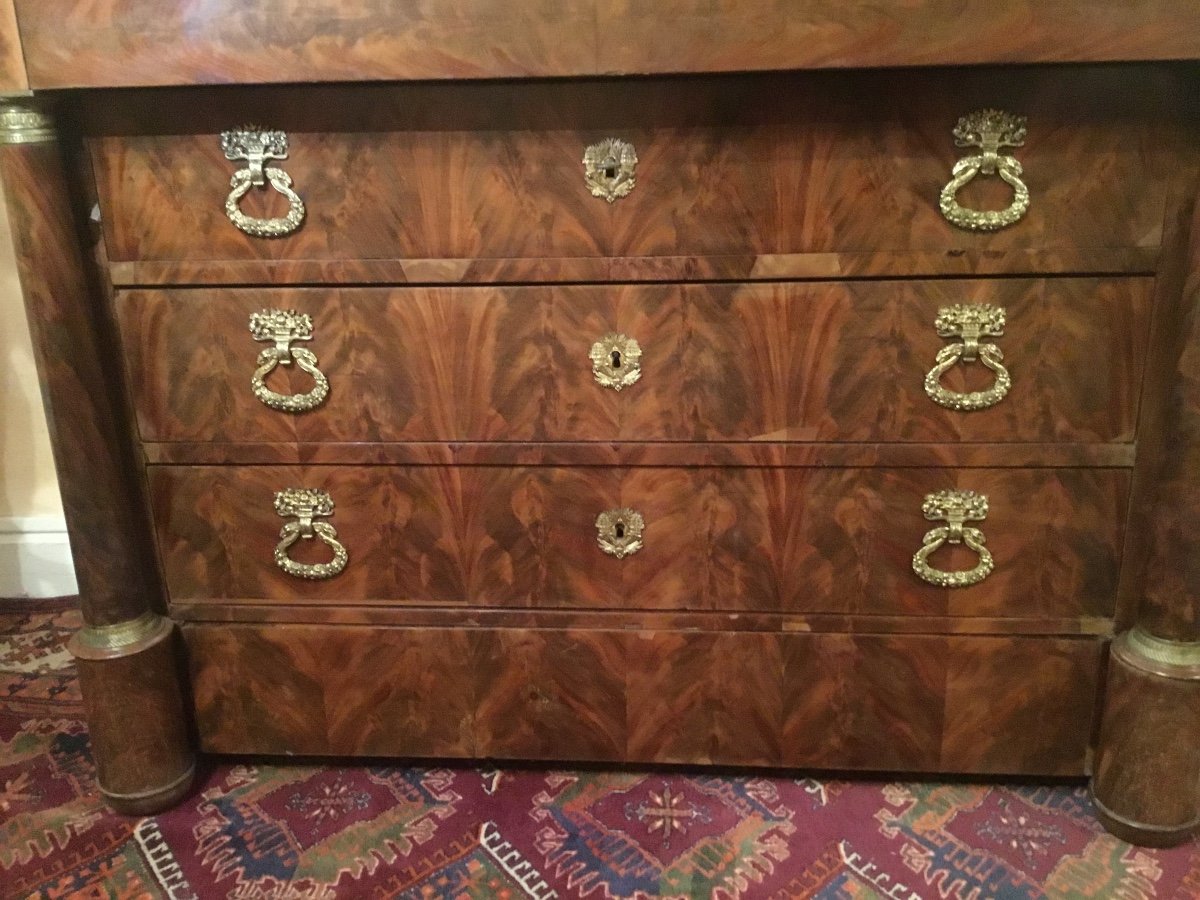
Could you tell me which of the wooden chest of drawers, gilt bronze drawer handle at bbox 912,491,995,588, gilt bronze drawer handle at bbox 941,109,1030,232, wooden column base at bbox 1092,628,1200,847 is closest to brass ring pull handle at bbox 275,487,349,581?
the wooden chest of drawers

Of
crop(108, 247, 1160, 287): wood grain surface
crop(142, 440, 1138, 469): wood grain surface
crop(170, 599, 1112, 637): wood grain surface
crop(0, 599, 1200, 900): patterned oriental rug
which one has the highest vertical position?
crop(108, 247, 1160, 287): wood grain surface

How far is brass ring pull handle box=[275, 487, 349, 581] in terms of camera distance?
1.25 meters

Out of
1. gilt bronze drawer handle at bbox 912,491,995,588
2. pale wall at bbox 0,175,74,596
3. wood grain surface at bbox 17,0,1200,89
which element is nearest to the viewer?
wood grain surface at bbox 17,0,1200,89

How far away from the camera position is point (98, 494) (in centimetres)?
120

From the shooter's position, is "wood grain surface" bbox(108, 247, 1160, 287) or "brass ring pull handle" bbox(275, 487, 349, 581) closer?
"wood grain surface" bbox(108, 247, 1160, 287)

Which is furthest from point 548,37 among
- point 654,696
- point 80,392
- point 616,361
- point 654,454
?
point 654,696

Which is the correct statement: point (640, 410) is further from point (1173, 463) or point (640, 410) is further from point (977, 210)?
point (1173, 463)

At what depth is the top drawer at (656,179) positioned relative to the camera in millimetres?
1065

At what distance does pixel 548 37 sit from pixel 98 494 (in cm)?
81

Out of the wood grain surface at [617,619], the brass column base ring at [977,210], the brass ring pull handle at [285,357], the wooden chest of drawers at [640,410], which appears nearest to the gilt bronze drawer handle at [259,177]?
the wooden chest of drawers at [640,410]

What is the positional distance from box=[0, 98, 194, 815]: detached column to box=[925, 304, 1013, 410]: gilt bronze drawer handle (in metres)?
1.06

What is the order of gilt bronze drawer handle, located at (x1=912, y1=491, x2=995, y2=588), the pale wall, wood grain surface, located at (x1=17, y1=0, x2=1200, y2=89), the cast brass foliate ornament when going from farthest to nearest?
the pale wall, gilt bronze drawer handle, located at (x1=912, y1=491, x2=995, y2=588), the cast brass foliate ornament, wood grain surface, located at (x1=17, y1=0, x2=1200, y2=89)

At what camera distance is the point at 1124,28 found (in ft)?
3.17

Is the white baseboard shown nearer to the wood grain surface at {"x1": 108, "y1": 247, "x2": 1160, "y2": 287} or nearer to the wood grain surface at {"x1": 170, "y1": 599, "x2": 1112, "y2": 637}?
the wood grain surface at {"x1": 170, "y1": 599, "x2": 1112, "y2": 637}
